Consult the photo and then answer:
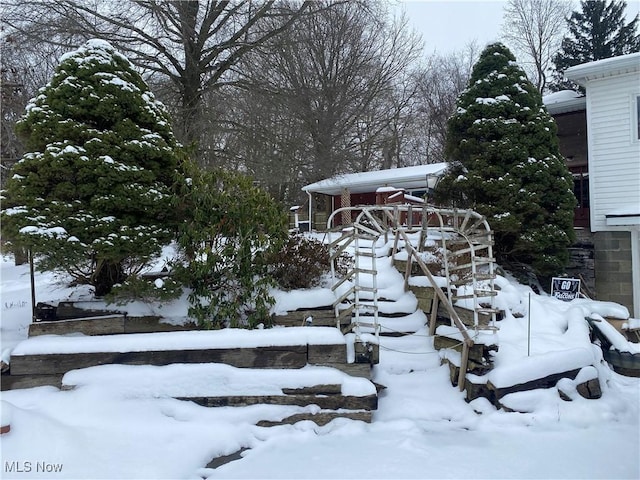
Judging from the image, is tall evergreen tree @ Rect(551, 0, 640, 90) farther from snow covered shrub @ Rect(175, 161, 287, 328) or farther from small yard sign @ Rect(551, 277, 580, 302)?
snow covered shrub @ Rect(175, 161, 287, 328)

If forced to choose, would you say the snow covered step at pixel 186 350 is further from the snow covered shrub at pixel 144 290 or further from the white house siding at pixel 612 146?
the white house siding at pixel 612 146

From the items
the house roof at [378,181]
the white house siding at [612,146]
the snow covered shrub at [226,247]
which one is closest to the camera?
the snow covered shrub at [226,247]

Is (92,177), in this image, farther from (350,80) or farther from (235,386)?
(350,80)

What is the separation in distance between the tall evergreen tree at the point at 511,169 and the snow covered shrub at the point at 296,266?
4.42 m

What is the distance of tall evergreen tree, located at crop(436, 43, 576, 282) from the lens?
8.38 metres

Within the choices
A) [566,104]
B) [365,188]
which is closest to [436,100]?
[365,188]

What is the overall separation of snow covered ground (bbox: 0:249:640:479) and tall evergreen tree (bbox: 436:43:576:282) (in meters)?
3.82

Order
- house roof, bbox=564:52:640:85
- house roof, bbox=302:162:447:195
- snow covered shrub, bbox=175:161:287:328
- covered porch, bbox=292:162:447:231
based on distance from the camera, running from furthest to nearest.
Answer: house roof, bbox=302:162:447:195 < covered porch, bbox=292:162:447:231 < house roof, bbox=564:52:640:85 < snow covered shrub, bbox=175:161:287:328

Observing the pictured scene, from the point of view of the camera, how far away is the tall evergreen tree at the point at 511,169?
27.5 ft

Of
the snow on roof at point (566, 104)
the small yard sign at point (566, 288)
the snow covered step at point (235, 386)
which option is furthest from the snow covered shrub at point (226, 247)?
the snow on roof at point (566, 104)

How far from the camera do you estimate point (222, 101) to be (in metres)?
10.8

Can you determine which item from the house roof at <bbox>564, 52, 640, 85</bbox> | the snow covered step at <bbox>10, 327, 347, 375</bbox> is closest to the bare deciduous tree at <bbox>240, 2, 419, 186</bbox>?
the house roof at <bbox>564, 52, 640, 85</bbox>

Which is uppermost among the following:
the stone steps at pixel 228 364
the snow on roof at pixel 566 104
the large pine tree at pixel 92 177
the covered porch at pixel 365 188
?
the snow on roof at pixel 566 104

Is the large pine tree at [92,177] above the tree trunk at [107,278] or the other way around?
above
